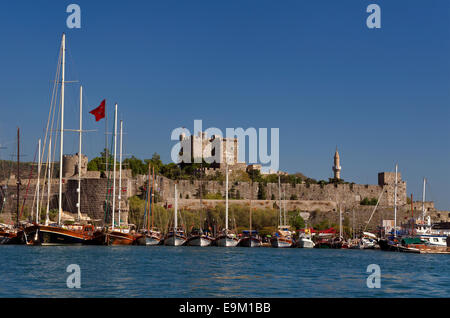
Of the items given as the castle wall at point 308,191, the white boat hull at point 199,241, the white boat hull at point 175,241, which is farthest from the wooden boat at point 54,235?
the castle wall at point 308,191

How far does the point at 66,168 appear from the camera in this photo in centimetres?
5866

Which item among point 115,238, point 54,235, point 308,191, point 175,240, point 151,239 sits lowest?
point 175,240

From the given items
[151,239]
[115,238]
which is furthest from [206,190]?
[115,238]

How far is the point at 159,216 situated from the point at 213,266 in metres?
27.7

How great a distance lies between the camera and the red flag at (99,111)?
3456 cm

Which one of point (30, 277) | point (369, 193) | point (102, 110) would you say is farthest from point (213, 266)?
point (369, 193)

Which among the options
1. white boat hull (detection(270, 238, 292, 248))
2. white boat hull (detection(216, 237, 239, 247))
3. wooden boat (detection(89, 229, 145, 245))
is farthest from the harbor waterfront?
white boat hull (detection(270, 238, 292, 248))

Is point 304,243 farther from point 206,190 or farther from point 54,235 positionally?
point 54,235

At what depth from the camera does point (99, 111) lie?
114 feet

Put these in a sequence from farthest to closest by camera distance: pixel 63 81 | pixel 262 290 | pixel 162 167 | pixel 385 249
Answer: pixel 162 167 → pixel 385 249 → pixel 63 81 → pixel 262 290

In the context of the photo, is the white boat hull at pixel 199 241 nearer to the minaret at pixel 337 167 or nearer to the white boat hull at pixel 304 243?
the white boat hull at pixel 304 243

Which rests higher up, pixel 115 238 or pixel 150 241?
pixel 115 238

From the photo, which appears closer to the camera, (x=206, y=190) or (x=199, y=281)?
(x=199, y=281)
